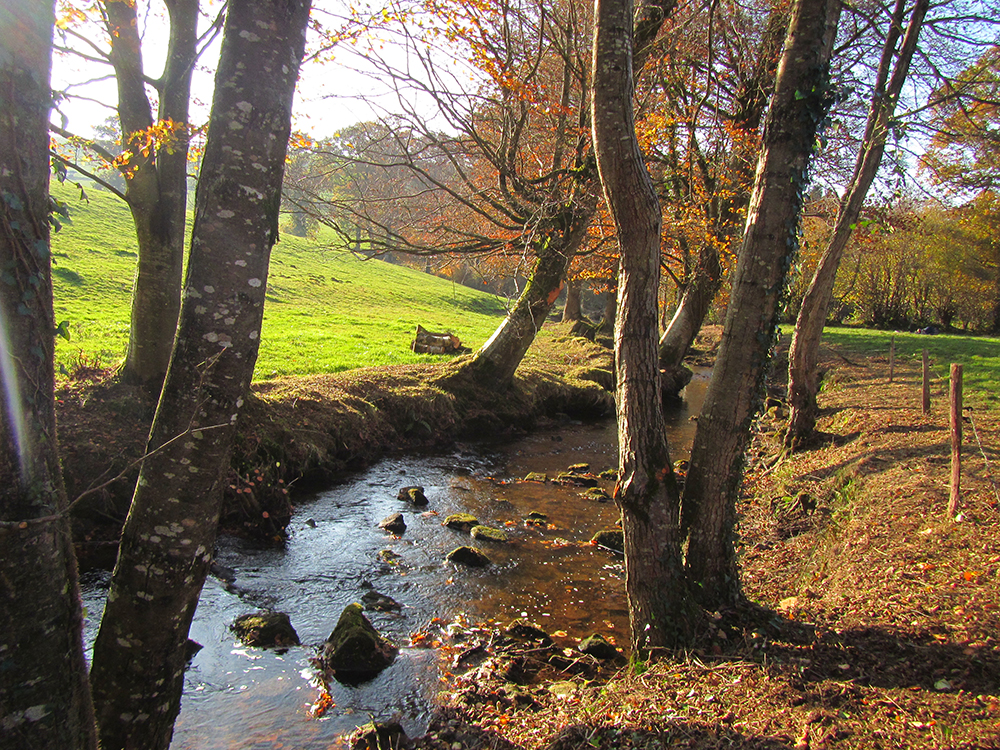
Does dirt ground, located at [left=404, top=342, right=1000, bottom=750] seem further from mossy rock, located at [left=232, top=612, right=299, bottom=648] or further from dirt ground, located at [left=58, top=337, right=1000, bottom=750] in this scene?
mossy rock, located at [left=232, top=612, right=299, bottom=648]

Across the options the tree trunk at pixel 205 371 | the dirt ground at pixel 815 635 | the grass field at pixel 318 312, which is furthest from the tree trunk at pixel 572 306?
the tree trunk at pixel 205 371

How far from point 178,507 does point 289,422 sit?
6607 millimetres

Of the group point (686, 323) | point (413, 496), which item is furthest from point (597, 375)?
point (413, 496)

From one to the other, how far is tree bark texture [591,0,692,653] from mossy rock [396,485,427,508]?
15.5 feet

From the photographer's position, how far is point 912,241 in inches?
1342

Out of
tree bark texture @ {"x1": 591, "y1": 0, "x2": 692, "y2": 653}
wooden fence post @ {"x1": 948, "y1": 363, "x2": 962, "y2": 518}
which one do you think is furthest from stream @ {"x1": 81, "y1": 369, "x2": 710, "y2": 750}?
wooden fence post @ {"x1": 948, "y1": 363, "x2": 962, "y2": 518}

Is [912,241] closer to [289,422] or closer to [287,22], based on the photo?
[289,422]

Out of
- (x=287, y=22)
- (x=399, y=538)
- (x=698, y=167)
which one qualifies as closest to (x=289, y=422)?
(x=399, y=538)

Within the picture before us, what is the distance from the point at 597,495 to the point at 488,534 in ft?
8.55

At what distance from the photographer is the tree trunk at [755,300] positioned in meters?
4.61

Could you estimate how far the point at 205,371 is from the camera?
2896 mm

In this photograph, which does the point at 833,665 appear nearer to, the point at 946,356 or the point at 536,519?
the point at 536,519

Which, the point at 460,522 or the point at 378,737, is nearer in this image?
the point at 378,737

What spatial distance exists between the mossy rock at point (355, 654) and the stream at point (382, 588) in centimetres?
11
